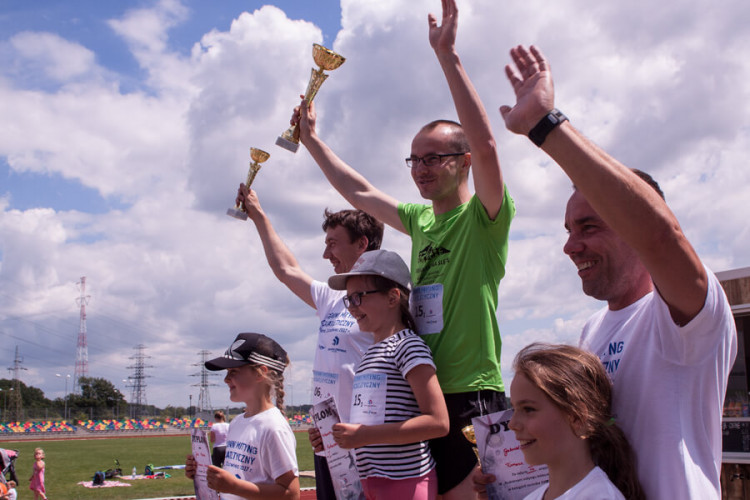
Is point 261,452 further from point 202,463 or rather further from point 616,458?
point 616,458

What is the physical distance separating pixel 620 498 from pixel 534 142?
0.91m

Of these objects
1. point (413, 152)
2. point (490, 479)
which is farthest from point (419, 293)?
point (490, 479)

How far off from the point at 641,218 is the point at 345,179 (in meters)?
2.57

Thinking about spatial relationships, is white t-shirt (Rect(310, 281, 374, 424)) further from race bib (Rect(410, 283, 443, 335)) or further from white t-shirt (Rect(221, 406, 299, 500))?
race bib (Rect(410, 283, 443, 335))

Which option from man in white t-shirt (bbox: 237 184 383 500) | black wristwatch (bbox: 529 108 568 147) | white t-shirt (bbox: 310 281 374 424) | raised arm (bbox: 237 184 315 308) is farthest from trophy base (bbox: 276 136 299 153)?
black wristwatch (bbox: 529 108 568 147)

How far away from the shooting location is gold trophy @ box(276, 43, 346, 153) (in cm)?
426

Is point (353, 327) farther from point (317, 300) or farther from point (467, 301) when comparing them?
point (467, 301)

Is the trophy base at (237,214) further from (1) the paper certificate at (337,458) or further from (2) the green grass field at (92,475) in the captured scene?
(2) the green grass field at (92,475)

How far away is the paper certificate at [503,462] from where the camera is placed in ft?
7.11

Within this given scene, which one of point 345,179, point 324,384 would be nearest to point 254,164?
point 345,179

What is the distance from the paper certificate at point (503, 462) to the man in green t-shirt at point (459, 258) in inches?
23.8

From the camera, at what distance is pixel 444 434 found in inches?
107

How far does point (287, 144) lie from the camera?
4.25 m

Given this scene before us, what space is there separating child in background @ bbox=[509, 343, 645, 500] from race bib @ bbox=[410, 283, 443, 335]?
1053mm
